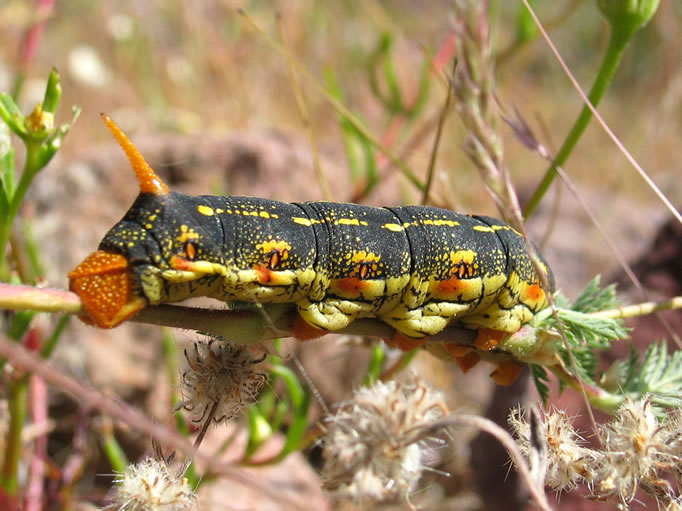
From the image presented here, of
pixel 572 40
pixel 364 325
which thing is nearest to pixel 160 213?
pixel 364 325

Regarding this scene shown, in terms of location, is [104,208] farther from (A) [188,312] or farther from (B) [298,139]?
(A) [188,312]

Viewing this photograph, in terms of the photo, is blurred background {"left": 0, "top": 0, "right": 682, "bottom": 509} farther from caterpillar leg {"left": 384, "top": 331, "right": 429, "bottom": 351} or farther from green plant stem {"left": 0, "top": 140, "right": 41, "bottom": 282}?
green plant stem {"left": 0, "top": 140, "right": 41, "bottom": 282}

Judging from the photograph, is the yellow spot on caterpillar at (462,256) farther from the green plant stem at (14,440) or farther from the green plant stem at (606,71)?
the green plant stem at (14,440)

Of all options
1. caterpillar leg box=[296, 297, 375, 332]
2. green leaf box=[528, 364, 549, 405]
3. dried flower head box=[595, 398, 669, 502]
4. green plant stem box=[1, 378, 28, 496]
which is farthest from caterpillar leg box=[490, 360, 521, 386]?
green plant stem box=[1, 378, 28, 496]

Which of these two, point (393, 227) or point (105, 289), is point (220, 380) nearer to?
→ point (105, 289)

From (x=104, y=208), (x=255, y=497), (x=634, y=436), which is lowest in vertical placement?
(x=255, y=497)

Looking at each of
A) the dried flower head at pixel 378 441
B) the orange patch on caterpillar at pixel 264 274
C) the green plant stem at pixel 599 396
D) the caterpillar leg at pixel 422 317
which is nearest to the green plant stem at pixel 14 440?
the orange patch on caterpillar at pixel 264 274
